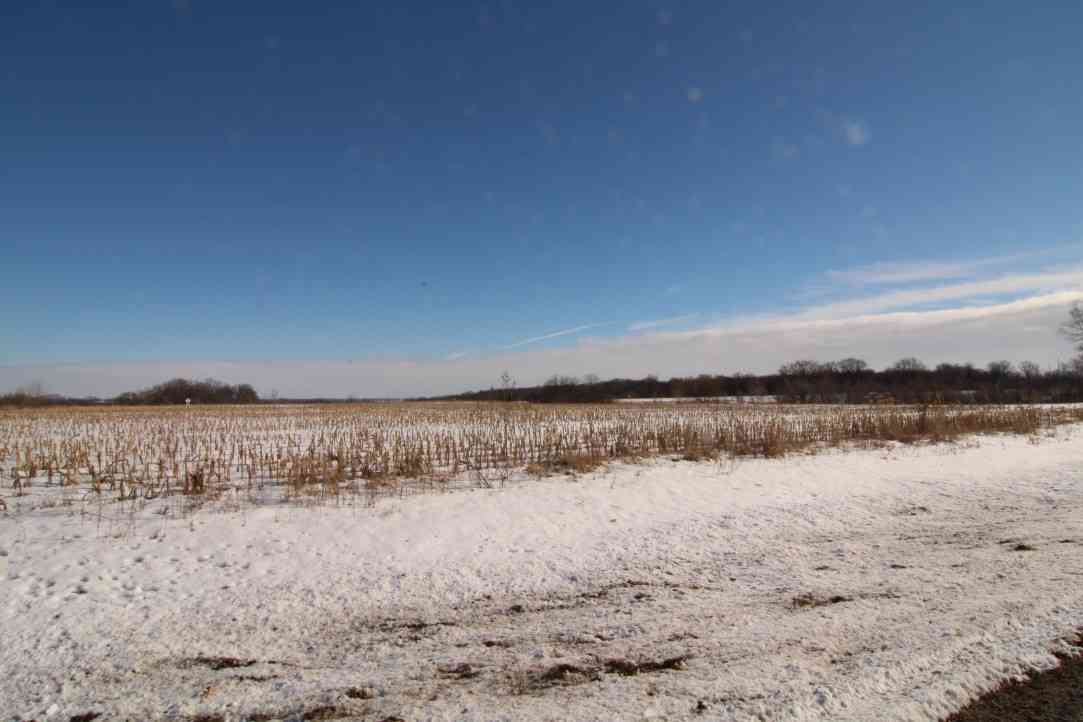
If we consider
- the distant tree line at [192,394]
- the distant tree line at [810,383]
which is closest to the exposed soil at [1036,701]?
the distant tree line at [810,383]

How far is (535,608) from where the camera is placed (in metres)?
5.11

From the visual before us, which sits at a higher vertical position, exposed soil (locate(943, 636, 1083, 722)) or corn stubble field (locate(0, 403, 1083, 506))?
corn stubble field (locate(0, 403, 1083, 506))

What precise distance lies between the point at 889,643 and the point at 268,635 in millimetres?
4573

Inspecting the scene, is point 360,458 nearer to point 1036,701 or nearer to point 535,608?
point 535,608

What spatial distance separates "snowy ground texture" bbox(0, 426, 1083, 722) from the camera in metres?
3.48

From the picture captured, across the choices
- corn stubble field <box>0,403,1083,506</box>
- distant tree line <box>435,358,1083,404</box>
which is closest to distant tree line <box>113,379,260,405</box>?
distant tree line <box>435,358,1083,404</box>

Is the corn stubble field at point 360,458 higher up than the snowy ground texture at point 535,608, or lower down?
higher up

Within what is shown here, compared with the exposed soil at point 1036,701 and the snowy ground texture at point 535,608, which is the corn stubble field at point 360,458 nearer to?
the snowy ground texture at point 535,608

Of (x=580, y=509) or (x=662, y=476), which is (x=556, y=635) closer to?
(x=580, y=509)

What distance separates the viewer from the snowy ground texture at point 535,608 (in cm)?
348

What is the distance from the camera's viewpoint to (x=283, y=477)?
10.9m

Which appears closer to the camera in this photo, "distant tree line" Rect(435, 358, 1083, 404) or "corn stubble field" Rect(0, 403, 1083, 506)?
"corn stubble field" Rect(0, 403, 1083, 506)

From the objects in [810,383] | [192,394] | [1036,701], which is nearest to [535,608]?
[1036,701]

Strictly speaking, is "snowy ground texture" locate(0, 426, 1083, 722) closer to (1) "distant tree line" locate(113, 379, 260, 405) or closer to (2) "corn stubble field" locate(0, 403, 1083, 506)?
(2) "corn stubble field" locate(0, 403, 1083, 506)
